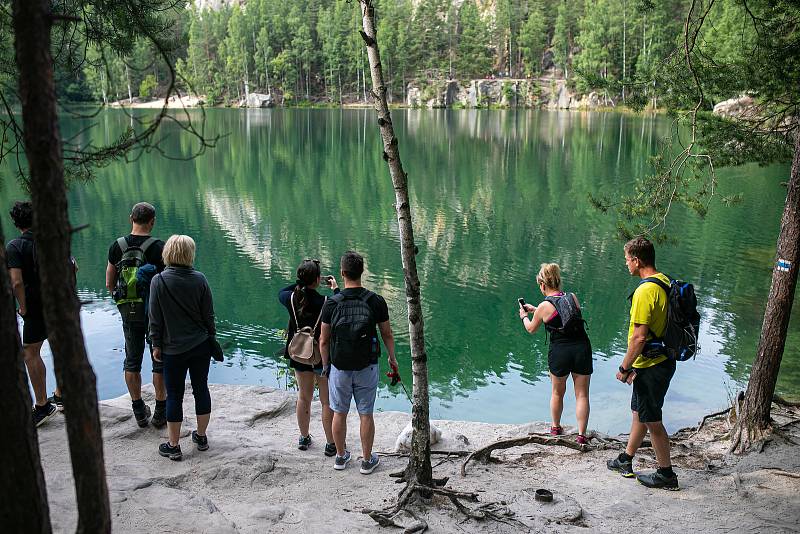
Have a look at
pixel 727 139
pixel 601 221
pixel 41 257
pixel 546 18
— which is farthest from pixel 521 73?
pixel 41 257

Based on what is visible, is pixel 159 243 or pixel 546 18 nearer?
pixel 159 243

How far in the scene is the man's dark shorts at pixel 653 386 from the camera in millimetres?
4953

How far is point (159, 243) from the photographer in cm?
568

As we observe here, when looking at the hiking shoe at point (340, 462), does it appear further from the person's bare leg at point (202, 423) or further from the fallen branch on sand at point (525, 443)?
the person's bare leg at point (202, 423)

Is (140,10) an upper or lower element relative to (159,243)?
upper

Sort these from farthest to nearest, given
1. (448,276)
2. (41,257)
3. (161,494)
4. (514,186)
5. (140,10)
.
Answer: (514,186) → (448,276) → (140,10) → (161,494) → (41,257)

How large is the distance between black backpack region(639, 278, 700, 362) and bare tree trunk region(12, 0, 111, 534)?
12.5 ft

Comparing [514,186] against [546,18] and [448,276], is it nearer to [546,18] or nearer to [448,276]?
[448,276]

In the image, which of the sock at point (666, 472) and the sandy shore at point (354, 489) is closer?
the sandy shore at point (354, 489)

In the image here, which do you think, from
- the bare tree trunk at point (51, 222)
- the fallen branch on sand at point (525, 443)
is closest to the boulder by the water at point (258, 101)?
the fallen branch on sand at point (525, 443)

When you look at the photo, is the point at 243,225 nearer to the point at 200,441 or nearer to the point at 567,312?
the point at 200,441

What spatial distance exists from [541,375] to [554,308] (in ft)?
16.4

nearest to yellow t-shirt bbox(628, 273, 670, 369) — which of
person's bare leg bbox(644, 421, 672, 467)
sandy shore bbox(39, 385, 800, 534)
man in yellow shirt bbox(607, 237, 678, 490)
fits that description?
man in yellow shirt bbox(607, 237, 678, 490)

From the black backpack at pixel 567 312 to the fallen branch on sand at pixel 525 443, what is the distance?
3.23 feet
